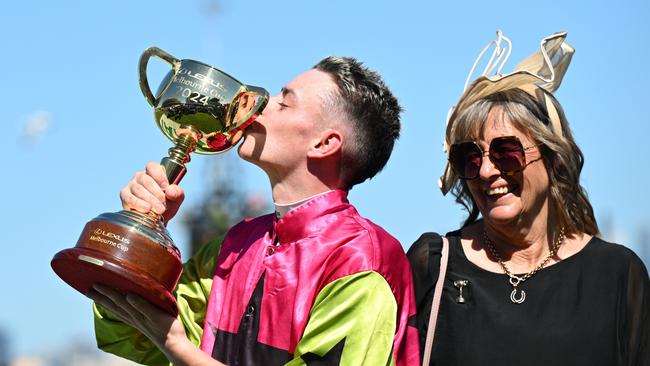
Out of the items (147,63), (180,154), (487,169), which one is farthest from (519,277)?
(147,63)

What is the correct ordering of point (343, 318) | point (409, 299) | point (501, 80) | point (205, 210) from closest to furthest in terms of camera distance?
point (343, 318) < point (409, 299) < point (501, 80) < point (205, 210)

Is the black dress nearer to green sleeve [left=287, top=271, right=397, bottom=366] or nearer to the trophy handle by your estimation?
green sleeve [left=287, top=271, right=397, bottom=366]

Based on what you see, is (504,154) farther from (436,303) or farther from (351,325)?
(351,325)

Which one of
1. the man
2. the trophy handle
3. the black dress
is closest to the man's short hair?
the man

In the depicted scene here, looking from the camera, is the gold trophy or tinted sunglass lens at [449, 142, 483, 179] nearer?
the gold trophy

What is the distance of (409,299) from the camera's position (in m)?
4.84

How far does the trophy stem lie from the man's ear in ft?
1.57

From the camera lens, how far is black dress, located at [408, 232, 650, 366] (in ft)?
15.7

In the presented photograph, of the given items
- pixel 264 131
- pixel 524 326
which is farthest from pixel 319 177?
pixel 524 326

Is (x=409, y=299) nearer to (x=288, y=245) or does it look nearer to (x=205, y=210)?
(x=288, y=245)

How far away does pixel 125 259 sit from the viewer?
4461 mm

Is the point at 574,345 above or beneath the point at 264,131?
beneath

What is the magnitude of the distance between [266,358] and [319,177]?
2.69 feet

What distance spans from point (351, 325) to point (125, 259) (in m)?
0.87
